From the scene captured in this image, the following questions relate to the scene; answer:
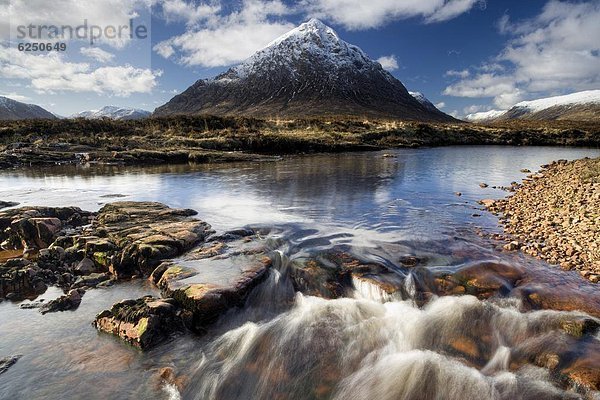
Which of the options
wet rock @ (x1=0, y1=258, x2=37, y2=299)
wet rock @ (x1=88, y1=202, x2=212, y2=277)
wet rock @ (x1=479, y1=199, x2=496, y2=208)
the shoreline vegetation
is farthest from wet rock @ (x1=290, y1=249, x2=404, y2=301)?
the shoreline vegetation

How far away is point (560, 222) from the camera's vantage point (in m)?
13.7

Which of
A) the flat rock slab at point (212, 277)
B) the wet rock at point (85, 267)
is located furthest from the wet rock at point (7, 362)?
the wet rock at point (85, 267)

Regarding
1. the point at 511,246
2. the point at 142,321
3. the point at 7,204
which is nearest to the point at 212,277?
the point at 142,321

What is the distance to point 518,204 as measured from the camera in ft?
59.3

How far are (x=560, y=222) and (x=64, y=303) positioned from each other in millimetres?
16522

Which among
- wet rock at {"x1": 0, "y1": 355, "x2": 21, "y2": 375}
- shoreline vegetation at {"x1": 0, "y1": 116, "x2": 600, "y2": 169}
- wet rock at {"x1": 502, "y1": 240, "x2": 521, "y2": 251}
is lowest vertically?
wet rock at {"x1": 0, "y1": 355, "x2": 21, "y2": 375}

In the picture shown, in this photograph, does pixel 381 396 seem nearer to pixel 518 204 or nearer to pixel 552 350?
pixel 552 350

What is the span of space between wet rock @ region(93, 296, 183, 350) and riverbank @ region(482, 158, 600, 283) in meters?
10.6

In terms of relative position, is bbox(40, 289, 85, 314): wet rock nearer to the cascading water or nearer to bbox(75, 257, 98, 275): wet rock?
bbox(75, 257, 98, 275): wet rock

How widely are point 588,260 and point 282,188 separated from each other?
17310mm

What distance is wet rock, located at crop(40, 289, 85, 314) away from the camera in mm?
9117

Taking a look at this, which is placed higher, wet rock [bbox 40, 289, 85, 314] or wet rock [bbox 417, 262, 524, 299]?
wet rock [bbox 417, 262, 524, 299]

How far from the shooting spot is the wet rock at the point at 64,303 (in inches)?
359

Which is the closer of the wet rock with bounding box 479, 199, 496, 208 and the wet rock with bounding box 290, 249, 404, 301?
the wet rock with bounding box 290, 249, 404, 301
